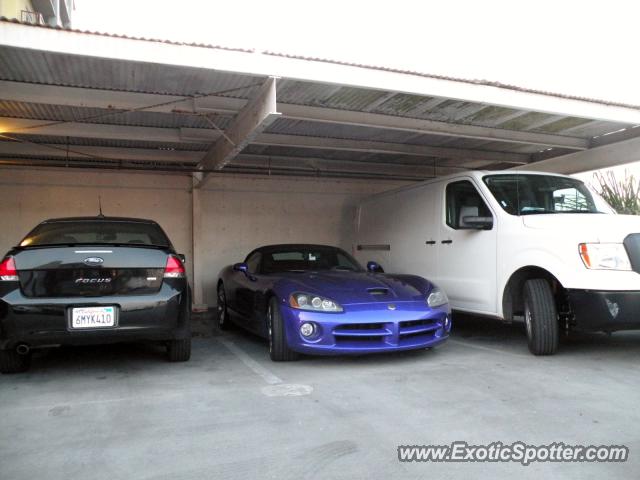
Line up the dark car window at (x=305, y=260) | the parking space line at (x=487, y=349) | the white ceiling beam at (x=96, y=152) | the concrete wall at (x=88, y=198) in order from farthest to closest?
the concrete wall at (x=88, y=198) < the white ceiling beam at (x=96, y=152) < the dark car window at (x=305, y=260) < the parking space line at (x=487, y=349)

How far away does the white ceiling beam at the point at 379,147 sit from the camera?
8.24m

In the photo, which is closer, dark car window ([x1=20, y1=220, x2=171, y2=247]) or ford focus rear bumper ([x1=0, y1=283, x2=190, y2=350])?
ford focus rear bumper ([x1=0, y1=283, x2=190, y2=350])

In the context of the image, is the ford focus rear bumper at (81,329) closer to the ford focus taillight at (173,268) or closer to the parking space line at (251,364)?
the ford focus taillight at (173,268)

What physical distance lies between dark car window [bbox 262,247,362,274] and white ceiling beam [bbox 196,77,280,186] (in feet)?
4.86

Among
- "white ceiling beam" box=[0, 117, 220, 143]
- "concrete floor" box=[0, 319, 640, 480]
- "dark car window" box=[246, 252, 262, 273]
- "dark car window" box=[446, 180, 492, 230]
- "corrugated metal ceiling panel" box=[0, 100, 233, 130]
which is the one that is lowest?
"concrete floor" box=[0, 319, 640, 480]

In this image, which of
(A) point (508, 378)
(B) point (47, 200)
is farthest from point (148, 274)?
(B) point (47, 200)

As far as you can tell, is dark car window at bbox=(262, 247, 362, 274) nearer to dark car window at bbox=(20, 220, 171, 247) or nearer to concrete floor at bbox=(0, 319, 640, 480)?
concrete floor at bbox=(0, 319, 640, 480)

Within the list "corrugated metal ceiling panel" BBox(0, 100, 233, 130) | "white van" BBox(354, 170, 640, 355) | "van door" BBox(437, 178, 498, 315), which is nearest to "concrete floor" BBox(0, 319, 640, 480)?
"white van" BBox(354, 170, 640, 355)

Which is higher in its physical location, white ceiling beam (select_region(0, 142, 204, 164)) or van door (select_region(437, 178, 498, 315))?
white ceiling beam (select_region(0, 142, 204, 164))

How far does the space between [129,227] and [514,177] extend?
4.35 meters

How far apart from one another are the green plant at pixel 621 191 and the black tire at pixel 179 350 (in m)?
10.9

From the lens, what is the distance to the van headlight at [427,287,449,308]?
5.12 m

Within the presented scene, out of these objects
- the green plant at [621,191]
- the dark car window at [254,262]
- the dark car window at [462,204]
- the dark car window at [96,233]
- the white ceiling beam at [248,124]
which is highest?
the white ceiling beam at [248,124]

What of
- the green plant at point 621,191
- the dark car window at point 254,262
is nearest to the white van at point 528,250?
the dark car window at point 254,262
